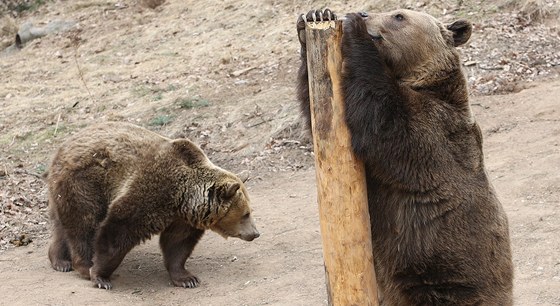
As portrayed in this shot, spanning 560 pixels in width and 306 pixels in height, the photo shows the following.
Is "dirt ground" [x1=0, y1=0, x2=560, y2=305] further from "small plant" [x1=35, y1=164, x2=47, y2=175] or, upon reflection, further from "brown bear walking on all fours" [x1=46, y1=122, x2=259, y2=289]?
"brown bear walking on all fours" [x1=46, y1=122, x2=259, y2=289]

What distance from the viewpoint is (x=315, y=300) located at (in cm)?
839

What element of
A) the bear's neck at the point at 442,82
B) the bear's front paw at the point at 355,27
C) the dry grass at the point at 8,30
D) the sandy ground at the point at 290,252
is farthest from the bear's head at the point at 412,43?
the dry grass at the point at 8,30

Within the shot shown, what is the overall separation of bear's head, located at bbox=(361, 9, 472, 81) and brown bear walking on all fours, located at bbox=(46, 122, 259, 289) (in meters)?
3.37

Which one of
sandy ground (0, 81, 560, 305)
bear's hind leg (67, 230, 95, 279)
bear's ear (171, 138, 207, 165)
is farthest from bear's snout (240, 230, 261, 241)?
bear's hind leg (67, 230, 95, 279)

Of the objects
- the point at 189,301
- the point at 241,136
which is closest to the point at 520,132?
the point at 241,136

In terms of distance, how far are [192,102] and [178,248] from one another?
5.20 m

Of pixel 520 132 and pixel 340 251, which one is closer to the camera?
pixel 340 251

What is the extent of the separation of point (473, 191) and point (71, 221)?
15.8ft

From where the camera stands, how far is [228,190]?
9484 millimetres

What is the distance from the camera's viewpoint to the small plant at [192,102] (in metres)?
14.4

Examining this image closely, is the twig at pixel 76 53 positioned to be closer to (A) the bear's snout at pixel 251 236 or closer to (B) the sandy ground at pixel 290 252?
(B) the sandy ground at pixel 290 252

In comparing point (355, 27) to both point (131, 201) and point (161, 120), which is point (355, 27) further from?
point (161, 120)

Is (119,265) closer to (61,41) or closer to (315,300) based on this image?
(315,300)

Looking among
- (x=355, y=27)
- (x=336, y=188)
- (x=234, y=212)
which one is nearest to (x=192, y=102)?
(x=234, y=212)
